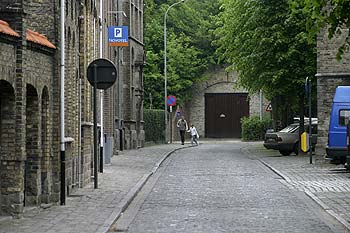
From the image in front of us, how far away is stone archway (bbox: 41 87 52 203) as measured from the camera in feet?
54.7

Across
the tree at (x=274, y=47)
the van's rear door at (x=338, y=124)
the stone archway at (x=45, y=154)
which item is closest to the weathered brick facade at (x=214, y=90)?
the tree at (x=274, y=47)

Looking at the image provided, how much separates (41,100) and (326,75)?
53.3 feet

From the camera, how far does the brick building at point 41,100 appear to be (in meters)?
14.5

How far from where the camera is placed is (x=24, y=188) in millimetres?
15898

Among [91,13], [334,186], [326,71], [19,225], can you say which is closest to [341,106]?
[326,71]

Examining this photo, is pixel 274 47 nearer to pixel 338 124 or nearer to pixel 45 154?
pixel 338 124

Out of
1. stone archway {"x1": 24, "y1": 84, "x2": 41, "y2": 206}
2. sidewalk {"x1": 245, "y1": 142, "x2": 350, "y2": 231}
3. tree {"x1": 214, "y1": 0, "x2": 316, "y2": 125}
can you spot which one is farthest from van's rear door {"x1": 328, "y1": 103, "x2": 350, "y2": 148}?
stone archway {"x1": 24, "y1": 84, "x2": 41, "y2": 206}

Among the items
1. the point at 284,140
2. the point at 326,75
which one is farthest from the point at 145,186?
the point at 284,140

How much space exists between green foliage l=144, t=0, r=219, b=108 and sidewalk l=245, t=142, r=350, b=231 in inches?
1179

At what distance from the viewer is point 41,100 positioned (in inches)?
657

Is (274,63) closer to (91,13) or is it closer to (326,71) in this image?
(326,71)

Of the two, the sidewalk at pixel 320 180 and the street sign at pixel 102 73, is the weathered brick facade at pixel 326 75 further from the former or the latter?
the street sign at pixel 102 73

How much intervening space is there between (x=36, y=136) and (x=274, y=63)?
904 inches

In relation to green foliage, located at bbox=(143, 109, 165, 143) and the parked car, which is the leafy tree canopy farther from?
green foliage, located at bbox=(143, 109, 165, 143)
